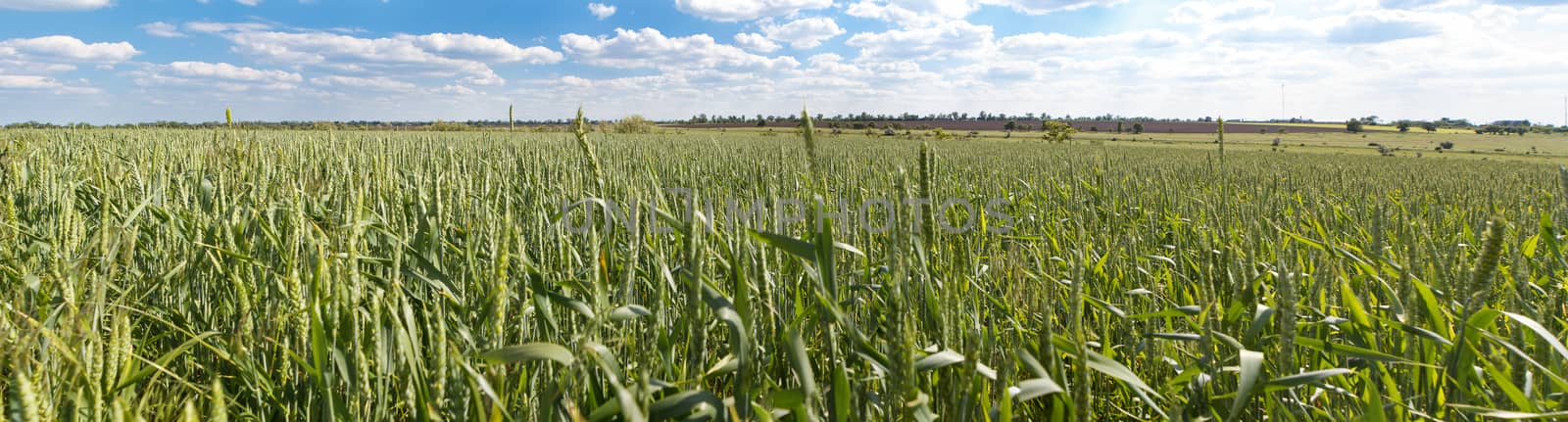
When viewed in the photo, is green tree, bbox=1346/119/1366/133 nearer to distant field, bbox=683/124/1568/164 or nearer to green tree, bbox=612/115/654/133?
distant field, bbox=683/124/1568/164

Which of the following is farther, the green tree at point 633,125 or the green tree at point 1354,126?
the green tree at point 1354,126

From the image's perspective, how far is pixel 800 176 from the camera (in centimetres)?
458

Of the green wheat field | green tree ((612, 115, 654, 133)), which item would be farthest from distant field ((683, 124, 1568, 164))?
the green wheat field

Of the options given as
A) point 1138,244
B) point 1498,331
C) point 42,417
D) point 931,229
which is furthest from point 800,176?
point 42,417

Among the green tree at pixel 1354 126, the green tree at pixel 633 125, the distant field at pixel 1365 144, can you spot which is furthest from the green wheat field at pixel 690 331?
the green tree at pixel 1354 126

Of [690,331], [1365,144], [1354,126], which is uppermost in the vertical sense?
[1354,126]

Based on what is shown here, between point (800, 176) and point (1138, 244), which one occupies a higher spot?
point (800, 176)

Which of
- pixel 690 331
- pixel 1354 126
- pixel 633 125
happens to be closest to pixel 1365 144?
pixel 1354 126

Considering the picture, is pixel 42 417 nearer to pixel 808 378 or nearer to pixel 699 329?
pixel 699 329

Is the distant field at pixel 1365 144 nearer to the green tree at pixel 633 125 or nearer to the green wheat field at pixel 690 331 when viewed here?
the green tree at pixel 633 125

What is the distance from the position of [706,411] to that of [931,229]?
0.40 m

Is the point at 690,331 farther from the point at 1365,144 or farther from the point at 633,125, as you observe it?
the point at 1365,144

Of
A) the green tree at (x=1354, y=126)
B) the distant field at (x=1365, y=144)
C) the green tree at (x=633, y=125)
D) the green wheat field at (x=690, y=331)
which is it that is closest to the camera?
the green wheat field at (x=690, y=331)

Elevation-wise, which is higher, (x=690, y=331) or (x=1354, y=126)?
(x=1354, y=126)
